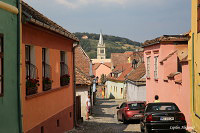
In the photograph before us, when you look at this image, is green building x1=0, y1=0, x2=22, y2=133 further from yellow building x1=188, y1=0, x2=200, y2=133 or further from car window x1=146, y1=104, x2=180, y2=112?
yellow building x1=188, y1=0, x2=200, y2=133

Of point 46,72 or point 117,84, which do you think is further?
point 117,84

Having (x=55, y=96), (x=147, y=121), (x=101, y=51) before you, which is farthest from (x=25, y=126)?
(x=101, y=51)

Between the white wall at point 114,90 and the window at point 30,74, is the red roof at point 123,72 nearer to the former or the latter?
the white wall at point 114,90

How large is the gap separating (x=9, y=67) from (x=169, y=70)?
1501 centimetres

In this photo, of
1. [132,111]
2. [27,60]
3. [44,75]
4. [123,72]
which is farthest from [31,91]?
[123,72]

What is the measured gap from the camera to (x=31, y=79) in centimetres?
1097

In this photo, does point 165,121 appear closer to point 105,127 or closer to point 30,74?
point 30,74

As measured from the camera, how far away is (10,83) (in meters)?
9.05

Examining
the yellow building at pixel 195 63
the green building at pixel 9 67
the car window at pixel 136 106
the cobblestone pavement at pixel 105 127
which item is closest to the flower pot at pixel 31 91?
the green building at pixel 9 67

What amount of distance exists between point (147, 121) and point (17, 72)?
6.24m

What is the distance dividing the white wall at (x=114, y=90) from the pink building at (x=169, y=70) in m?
31.6

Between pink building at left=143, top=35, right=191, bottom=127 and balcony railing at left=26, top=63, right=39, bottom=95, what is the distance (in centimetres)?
786

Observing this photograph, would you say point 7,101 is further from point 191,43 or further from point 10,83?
point 191,43

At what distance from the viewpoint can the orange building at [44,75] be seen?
10547 millimetres
